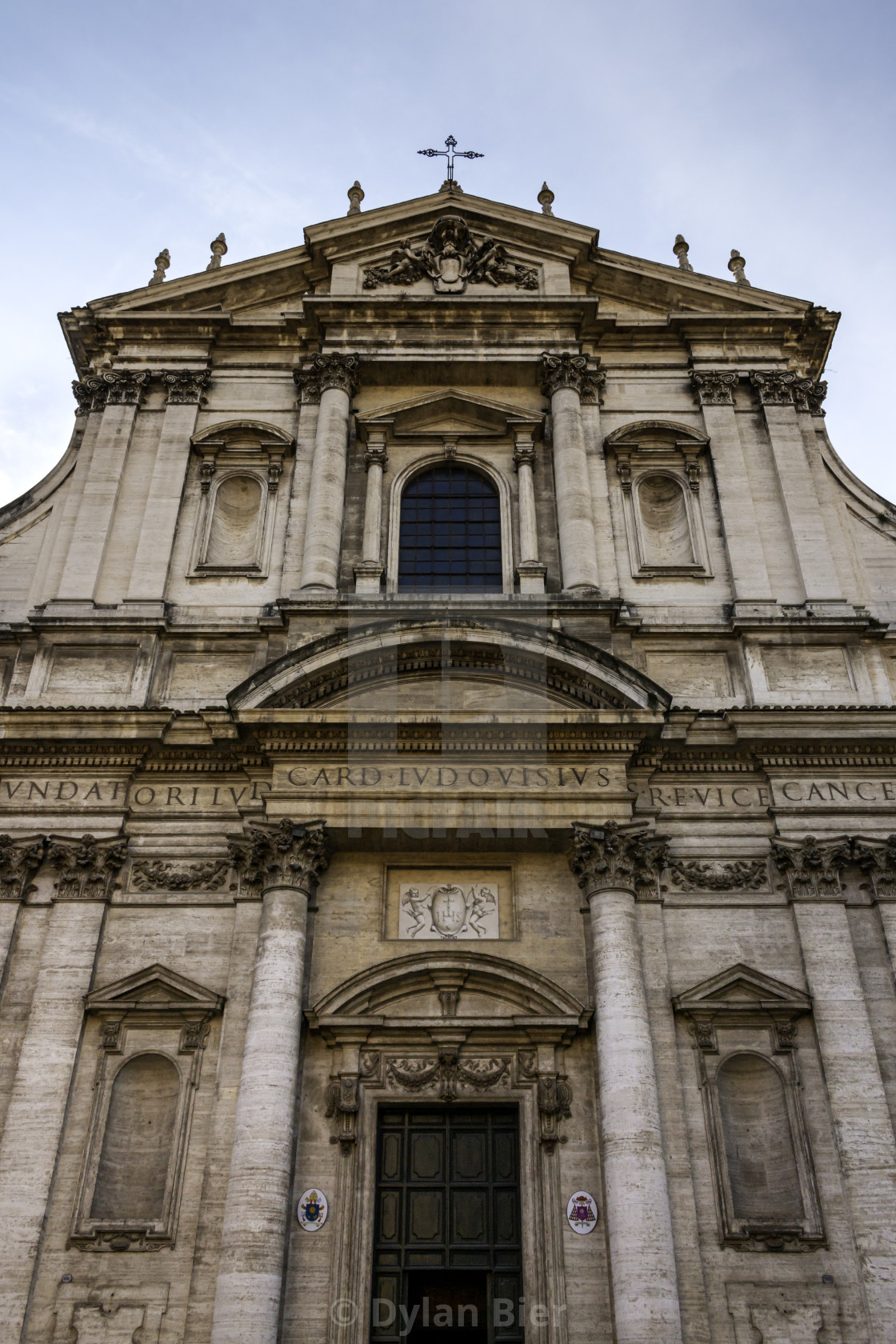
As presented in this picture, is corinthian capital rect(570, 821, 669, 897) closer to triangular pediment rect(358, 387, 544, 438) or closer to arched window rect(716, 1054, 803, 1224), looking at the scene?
arched window rect(716, 1054, 803, 1224)

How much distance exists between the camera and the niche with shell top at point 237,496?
1642cm

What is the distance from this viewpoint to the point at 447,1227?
12.1 m

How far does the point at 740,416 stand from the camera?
17.7m

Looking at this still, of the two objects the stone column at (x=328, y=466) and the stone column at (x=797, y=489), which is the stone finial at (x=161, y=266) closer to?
the stone column at (x=328, y=466)

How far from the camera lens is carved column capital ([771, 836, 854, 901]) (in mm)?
13273

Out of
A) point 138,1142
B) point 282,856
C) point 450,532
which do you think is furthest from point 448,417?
point 138,1142

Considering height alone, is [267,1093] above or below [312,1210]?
above

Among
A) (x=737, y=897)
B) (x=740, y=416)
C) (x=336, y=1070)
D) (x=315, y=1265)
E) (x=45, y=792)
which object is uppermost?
(x=740, y=416)

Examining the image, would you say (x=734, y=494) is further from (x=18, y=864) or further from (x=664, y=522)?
(x=18, y=864)

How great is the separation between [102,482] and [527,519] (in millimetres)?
6043

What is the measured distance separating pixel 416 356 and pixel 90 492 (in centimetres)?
523

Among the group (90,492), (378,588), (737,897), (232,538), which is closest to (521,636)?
(378,588)

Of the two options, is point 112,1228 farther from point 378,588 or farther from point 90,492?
point 90,492

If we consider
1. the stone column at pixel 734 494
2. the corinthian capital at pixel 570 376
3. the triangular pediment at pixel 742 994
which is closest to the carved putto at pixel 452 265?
the corinthian capital at pixel 570 376
